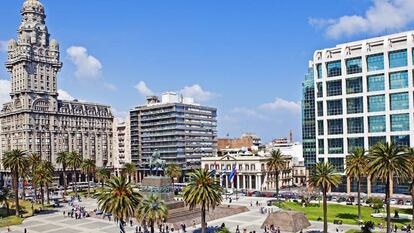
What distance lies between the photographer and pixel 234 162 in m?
160

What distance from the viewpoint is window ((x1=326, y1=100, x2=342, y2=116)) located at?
4985 inches

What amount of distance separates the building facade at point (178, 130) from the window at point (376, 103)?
8577cm

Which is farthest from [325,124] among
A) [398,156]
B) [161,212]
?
[161,212]

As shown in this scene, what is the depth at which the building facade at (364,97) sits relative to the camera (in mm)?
113938

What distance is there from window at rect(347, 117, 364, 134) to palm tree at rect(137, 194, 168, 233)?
81.1 meters

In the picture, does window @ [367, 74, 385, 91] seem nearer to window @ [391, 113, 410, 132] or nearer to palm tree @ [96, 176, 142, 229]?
window @ [391, 113, 410, 132]

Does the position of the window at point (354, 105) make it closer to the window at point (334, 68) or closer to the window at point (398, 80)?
the window at point (334, 68)

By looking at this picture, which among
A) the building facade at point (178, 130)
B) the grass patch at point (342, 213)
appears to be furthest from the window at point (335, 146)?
the building facade at point (178, 130)

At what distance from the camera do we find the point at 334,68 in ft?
418

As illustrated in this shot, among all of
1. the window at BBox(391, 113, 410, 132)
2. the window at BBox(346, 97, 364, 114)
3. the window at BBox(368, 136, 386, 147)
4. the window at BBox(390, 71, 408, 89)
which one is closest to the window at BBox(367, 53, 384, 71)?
the window at BBox(390, 71, 408, 89)

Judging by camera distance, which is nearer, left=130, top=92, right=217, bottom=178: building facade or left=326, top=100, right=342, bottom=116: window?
left=326, top=100, right=342, bottom=116: window

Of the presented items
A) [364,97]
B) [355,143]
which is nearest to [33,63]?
[355,143]

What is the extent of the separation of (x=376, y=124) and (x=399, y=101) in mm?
8756

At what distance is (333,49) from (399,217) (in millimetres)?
58877
